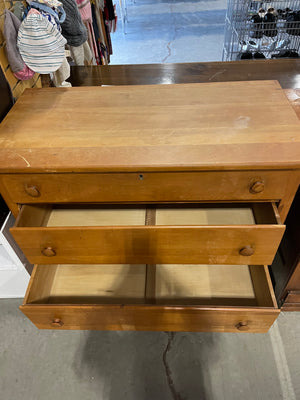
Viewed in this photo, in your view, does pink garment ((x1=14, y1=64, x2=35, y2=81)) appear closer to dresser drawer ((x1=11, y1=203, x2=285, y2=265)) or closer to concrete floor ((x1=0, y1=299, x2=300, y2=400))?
dresser drawer ((x1=11, y1=203, x2=285, y2=265))

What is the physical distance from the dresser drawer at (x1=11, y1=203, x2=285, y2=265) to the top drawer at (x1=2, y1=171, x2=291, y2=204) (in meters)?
0.08

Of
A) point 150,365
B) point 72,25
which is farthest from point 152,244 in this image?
point 72,25

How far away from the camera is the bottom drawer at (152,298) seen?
996mm

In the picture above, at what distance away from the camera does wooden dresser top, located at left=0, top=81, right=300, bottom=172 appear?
793 mm

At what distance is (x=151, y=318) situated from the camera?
1039 millimetres

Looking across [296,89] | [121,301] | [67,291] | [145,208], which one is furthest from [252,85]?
[67,291]

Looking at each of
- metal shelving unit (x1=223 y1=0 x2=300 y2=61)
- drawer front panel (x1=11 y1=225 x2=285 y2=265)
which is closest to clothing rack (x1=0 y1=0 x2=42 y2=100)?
drawer front panel (x1=11 y1=225 x2=285 y2=265)

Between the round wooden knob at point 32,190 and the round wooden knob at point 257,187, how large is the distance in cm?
62

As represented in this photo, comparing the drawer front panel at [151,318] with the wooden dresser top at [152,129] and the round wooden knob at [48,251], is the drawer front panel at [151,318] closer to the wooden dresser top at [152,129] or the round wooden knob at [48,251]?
the round wooden knob at [48,251]

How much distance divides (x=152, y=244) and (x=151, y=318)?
0.29 meters

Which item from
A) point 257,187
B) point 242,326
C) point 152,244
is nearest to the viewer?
point 257,187

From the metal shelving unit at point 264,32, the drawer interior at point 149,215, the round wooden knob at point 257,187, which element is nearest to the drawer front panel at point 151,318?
the drawer interior at point 149,215

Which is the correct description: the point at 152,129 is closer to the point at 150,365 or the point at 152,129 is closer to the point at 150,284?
the point at 150,284

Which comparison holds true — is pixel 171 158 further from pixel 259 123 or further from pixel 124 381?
pixel 124 381
